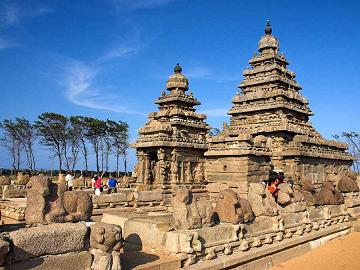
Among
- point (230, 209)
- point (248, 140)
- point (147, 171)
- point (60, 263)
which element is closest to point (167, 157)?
point (147, 171)

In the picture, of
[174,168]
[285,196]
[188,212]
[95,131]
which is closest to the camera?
[188,212]

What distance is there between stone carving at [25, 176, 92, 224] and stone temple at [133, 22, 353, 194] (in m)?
11.2

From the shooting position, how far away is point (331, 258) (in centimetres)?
1008

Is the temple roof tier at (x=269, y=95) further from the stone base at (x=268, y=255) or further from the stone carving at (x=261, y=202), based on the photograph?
the stone carving at (x=261, y=202)

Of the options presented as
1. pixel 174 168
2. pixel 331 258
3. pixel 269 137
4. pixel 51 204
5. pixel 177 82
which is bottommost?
pixel 331 258

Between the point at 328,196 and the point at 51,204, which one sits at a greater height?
the point at 51,204

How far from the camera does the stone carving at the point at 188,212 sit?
287 inches

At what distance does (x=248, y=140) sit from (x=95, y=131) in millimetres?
34234

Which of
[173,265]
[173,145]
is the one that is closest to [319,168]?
[173,145]

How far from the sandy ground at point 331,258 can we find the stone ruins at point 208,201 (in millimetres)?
321

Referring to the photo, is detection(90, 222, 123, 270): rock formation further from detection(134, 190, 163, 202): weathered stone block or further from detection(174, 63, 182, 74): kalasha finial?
detection(174, 63, 182, 74): kalasha finial

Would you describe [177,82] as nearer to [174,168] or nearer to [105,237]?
[174,168]

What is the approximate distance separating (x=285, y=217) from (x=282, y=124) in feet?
40.0

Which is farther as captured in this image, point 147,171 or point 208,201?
point 147,171
